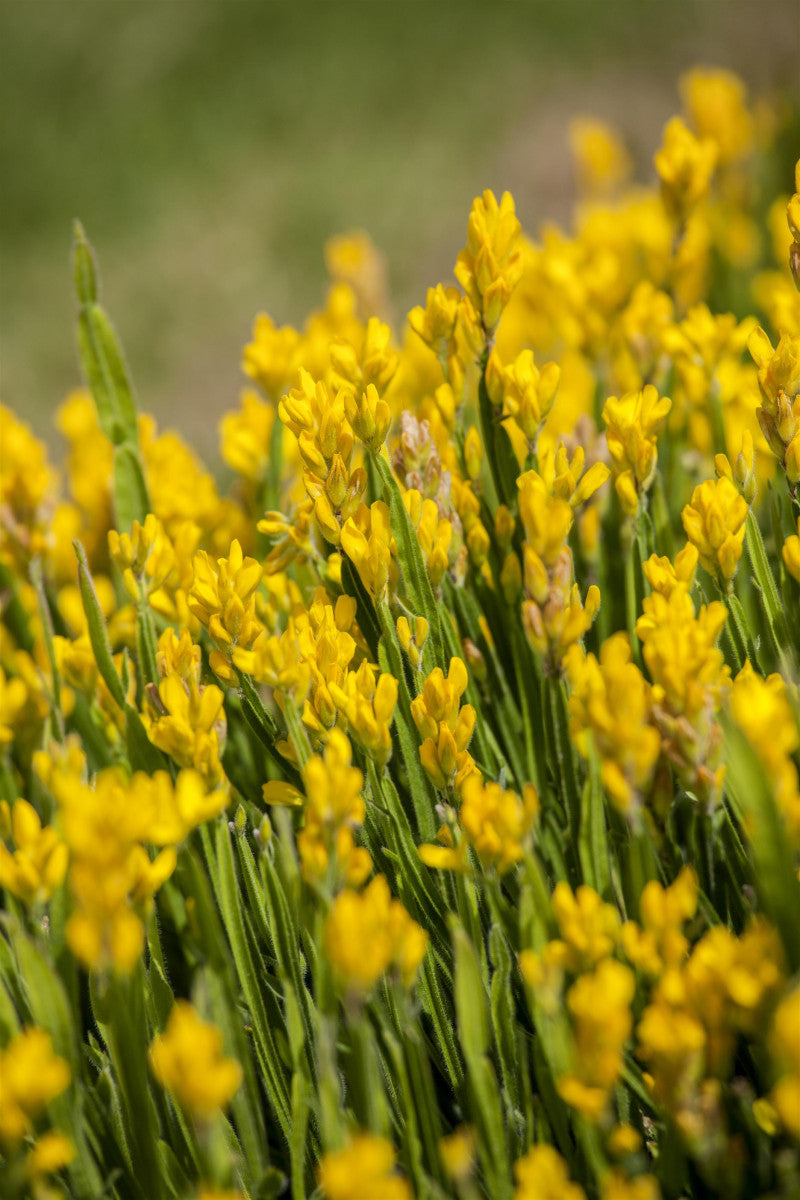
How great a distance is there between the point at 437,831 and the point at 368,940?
297 mm

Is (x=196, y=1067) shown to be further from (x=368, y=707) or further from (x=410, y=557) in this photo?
(x=410, y=557)

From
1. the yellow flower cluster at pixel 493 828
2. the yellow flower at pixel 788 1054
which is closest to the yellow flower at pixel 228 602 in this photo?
the yellow flower cluster at pixel 493 828

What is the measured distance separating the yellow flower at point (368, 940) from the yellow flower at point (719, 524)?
53cm

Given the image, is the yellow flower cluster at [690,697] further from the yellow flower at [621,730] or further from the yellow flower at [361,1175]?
the yellow flower at [361,1175]

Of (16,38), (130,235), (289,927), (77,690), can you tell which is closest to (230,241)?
(130,235)

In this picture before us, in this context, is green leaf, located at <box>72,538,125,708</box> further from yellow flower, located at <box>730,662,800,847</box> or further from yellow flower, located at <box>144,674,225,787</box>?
yellow flower, located at <box>730,662,800,847</box>

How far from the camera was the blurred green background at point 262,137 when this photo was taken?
230 inches

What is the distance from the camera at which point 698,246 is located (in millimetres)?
2324

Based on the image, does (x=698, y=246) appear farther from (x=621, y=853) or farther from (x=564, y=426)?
(x=621, y=853)

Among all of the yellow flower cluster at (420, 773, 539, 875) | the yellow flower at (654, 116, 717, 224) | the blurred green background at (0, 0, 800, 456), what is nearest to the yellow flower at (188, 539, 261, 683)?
the yellow flower cluster at (420, 773, 539, 875)

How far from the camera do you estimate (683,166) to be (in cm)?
168

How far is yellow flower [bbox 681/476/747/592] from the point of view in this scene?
3.69 feet

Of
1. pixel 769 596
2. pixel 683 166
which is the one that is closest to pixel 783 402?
pixel 769 596

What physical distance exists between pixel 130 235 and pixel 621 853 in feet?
20.9
